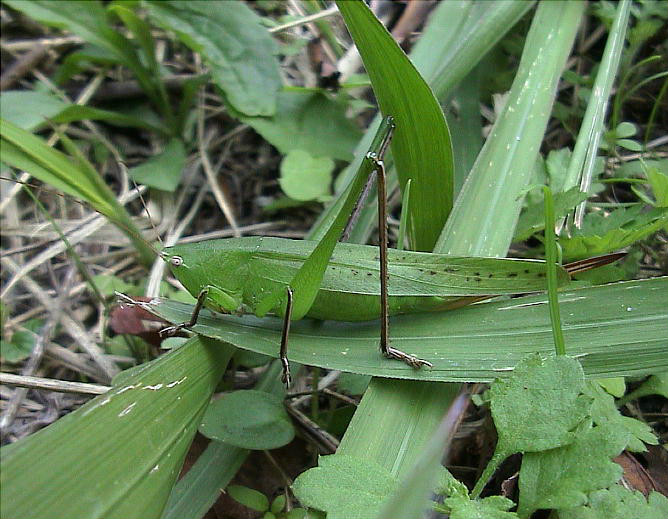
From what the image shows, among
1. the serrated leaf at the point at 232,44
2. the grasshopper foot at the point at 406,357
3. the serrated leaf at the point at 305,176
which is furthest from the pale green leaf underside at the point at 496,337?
the serrated leaf at the point at 232,44

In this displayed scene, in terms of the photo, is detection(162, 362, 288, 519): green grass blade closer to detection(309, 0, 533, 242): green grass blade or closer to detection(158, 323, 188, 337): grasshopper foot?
detection(158, 323, 188, 337): grasshopper foot

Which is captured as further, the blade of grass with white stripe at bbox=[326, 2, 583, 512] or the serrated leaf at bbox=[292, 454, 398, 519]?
the blade of grass with white stripe at bbox=[326, 2, 583, 512]

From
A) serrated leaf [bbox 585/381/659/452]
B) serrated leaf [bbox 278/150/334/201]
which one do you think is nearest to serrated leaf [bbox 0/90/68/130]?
serrated leaf [bbox 278/150/334/201]

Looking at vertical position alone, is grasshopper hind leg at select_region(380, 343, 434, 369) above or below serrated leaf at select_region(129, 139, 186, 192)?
above

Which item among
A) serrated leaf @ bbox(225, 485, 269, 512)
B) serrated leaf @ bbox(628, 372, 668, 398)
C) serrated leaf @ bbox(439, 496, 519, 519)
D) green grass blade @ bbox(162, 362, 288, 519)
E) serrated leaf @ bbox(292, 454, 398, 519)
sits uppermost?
serrated leaf @ bbox(292, 454, 398, 519)

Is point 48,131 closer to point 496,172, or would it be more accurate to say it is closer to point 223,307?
point 223,307

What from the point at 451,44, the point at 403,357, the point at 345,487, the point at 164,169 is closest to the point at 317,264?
the point at 403,357

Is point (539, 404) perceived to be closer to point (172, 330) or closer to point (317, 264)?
point (317, 264)

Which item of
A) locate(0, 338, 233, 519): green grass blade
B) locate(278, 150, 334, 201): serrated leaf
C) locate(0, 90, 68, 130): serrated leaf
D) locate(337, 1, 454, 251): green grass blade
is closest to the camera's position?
locate(0, 338, 233, 519): green grass blade
